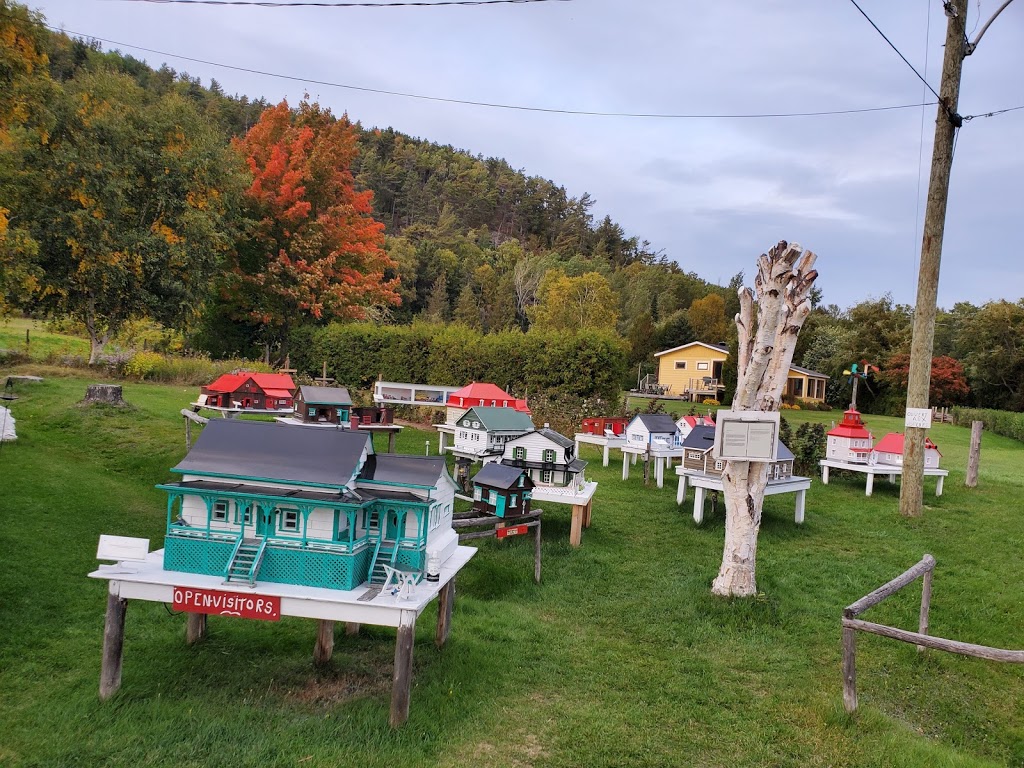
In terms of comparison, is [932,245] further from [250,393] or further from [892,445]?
[250,393]

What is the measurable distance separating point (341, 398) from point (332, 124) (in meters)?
27.8

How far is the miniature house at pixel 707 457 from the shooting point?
42.3 ft

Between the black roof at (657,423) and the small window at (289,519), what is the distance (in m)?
11.4

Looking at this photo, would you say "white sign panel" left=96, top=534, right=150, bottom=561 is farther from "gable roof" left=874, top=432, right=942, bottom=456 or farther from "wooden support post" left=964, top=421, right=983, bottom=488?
"wooden support post" left=964, top=421, right=983, bottom=488

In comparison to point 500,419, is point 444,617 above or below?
below

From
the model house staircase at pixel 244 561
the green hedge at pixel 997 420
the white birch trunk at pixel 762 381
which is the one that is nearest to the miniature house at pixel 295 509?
the model house staircase at pixel 244 561

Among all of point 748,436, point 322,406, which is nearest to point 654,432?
point 748,436

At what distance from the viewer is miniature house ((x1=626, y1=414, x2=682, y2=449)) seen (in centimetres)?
1602

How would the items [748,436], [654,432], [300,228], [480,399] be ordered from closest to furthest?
[748,436], [654,432], [480,399], [300,228]

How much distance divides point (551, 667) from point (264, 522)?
3.19 metres

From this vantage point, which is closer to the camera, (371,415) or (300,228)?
(371,415)

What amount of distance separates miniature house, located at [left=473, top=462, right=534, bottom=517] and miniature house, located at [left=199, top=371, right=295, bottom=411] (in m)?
6.28

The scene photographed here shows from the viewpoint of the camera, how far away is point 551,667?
702 cm

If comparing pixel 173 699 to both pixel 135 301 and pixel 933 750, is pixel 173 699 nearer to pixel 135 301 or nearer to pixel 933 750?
pixel 933 750
